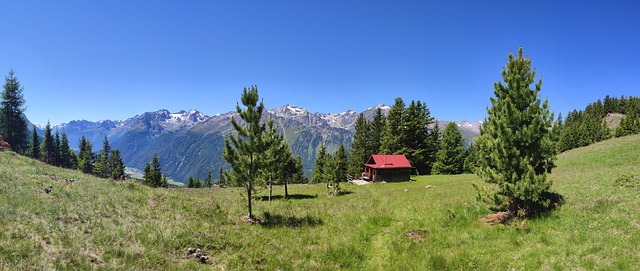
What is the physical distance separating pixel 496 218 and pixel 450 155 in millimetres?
48514

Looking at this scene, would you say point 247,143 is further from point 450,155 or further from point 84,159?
point 84,159

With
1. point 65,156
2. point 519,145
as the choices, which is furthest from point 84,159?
point 519,145

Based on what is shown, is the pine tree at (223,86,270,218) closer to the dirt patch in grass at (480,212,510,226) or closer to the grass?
the grass

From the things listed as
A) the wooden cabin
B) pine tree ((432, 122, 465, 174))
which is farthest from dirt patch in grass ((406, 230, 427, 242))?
pine tree ((432, 122, 465, 174))

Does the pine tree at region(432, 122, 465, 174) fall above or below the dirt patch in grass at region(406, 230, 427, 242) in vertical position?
above

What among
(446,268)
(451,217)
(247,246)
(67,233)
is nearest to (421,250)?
(446,268)

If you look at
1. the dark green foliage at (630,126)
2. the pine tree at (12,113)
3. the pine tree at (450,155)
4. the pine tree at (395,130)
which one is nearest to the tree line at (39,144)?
the pine tree at (12,113)

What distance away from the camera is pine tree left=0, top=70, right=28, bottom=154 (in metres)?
58.1

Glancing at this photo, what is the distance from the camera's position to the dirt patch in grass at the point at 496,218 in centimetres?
1438

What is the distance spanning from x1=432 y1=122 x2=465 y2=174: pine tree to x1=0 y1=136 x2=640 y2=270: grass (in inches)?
1631

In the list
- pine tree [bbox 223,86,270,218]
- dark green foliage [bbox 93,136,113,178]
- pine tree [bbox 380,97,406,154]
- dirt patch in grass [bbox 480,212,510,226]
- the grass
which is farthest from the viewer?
dark green foliage [bbox 93,136,113,178]

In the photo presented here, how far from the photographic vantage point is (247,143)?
17625mm

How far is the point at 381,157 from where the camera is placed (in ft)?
174

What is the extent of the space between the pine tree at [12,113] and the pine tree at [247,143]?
71.3 m
